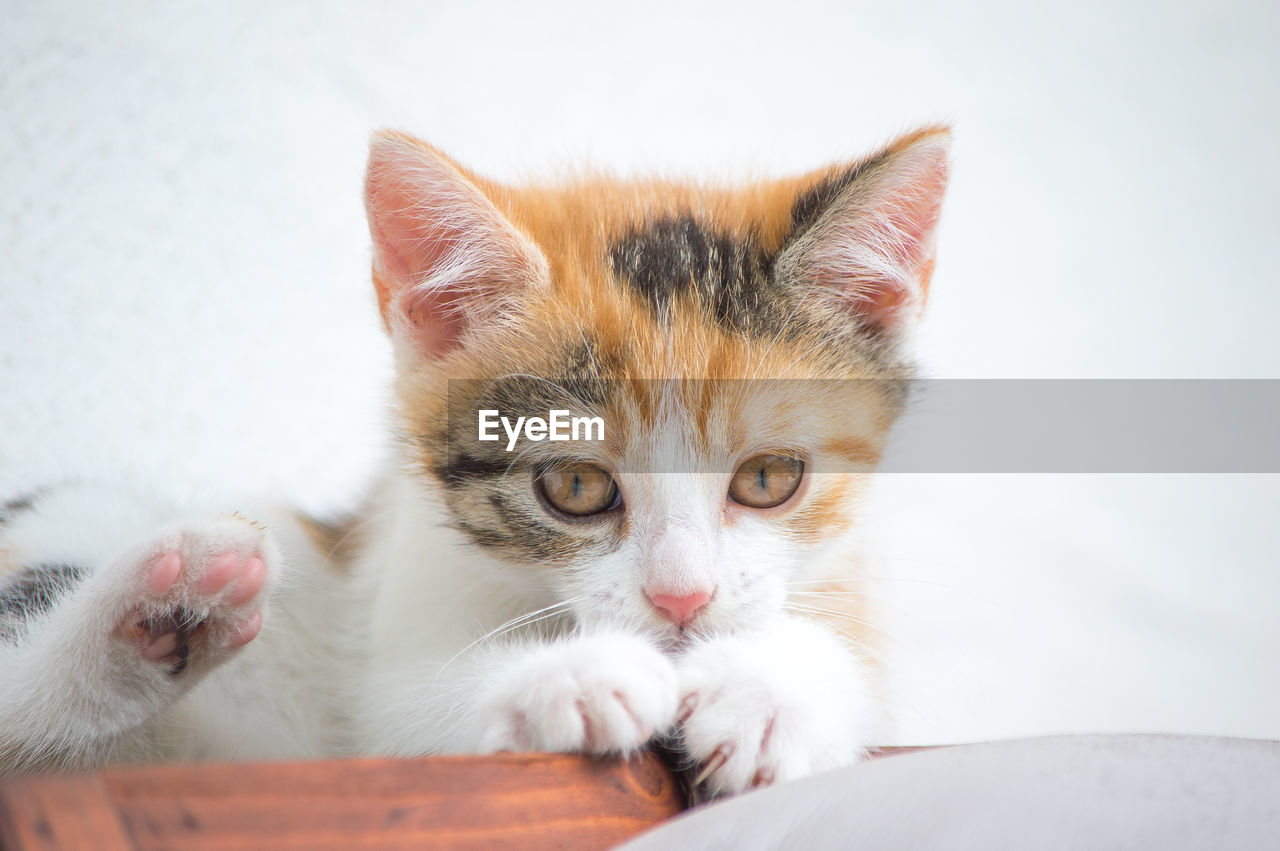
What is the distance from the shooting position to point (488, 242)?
90 centimetres

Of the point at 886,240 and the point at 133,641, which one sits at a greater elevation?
the point at 886,240

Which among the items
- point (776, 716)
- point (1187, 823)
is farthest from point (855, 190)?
point (1187, 823)

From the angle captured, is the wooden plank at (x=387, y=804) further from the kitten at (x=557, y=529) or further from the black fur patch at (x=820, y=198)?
the black fur patch at (x=820, y=198)

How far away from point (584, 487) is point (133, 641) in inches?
14.5

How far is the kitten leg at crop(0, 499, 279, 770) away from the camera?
0.71m

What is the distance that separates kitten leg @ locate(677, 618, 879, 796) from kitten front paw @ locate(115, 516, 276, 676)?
0.33m

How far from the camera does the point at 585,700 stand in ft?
2.03

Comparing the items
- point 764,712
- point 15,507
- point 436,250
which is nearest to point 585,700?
point 764,712

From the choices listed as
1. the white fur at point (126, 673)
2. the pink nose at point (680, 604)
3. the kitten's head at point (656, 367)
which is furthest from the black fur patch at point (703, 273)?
the white fur at point (126, 673)

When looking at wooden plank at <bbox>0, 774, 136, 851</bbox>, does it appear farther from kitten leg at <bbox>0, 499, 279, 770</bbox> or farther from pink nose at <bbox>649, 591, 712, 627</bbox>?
pink nose at <bbox>649, 591, 712, 627</bbox>

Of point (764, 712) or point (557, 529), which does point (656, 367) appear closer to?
point (557, 529)

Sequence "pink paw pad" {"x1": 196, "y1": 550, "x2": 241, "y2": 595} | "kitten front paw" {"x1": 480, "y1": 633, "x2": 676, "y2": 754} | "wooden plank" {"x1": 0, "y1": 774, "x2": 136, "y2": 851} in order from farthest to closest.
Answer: "pink paw pad" {"x1": 196, "y1": 550, "x2": 241, "y2": 595} < "kitten front paw" {"x1": 480, "y1": 633, "x2": 676, "y2": 754} < "wooden plank" {"x1": 0, "y1": 774, "x2": 136, "y2": 851}

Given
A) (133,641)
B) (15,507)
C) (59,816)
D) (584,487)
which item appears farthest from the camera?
(15,507)

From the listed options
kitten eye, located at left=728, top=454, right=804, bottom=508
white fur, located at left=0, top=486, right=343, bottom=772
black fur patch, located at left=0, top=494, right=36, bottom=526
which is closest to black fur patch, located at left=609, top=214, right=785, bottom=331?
kitten eye, located at left=728, top=454, right=804, bottom=508
